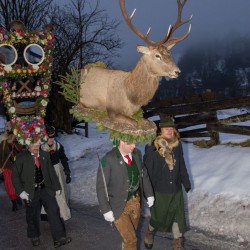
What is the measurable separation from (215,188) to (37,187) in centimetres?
321

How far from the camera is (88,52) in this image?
1992 centimetres

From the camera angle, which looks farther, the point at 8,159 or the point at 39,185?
the point at 8,159

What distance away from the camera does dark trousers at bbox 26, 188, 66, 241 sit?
16.8 feet

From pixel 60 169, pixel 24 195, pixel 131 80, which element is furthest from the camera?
pixel 60 169

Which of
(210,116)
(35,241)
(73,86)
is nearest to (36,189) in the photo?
(35,241)

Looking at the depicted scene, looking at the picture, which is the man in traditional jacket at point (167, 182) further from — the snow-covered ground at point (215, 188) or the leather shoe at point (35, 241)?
the leather shoe at point (35, 241)

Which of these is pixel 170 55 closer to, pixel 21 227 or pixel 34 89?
pixel 21 227

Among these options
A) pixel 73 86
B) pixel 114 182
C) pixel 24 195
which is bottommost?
pixel 24 195

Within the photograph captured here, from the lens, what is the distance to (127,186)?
12.6 ft

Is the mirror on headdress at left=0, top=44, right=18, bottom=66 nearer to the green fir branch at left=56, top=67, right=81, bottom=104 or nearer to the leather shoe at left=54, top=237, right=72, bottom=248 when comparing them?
the leather shoe at left=54, top=237, right=72, bottom=248

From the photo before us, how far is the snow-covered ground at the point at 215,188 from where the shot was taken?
5418 millimetres

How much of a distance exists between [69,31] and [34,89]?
11.3m

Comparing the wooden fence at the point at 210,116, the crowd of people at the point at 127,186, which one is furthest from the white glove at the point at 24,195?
the wooden fence at the point at 210,116

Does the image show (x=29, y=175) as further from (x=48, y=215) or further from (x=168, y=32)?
(x=168, y=32)
